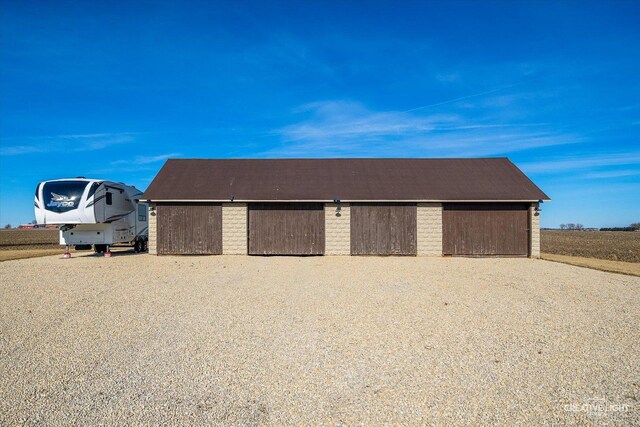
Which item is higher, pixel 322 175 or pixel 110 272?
pixel 322 175

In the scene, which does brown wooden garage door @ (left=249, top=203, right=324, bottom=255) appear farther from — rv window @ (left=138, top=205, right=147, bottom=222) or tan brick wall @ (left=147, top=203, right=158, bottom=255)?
rv window @ (left=138, top=205, right=147, bottom=222)

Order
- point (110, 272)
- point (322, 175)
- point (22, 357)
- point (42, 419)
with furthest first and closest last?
point (322, 175), point (110, 272), point (22, 357), point (42, 419)

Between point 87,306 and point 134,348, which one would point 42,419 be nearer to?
point 134,348

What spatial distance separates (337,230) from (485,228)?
7.44m

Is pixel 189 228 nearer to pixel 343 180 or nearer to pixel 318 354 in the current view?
pixel 343 180

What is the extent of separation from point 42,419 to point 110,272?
34.8 ft

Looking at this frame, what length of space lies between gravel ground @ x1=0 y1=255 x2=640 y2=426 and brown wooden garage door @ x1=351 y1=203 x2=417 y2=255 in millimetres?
8562

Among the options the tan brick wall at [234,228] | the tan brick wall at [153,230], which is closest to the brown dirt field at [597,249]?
the tan brick wall at [234,228]

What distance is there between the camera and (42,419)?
3607 mm

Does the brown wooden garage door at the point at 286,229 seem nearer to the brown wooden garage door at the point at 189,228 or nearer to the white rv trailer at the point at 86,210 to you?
the brown wooden garage door at the point at 189,228

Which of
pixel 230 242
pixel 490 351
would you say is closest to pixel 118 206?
pixel 230 242

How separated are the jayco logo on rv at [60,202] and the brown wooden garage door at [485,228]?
682 inches

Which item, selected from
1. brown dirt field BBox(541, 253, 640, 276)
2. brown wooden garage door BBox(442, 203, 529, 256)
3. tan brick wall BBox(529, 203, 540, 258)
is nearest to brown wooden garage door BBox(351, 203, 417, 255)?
brown wooden garage door BBox(442, 203, 529, 256)

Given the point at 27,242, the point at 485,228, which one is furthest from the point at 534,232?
the point at 27,242
